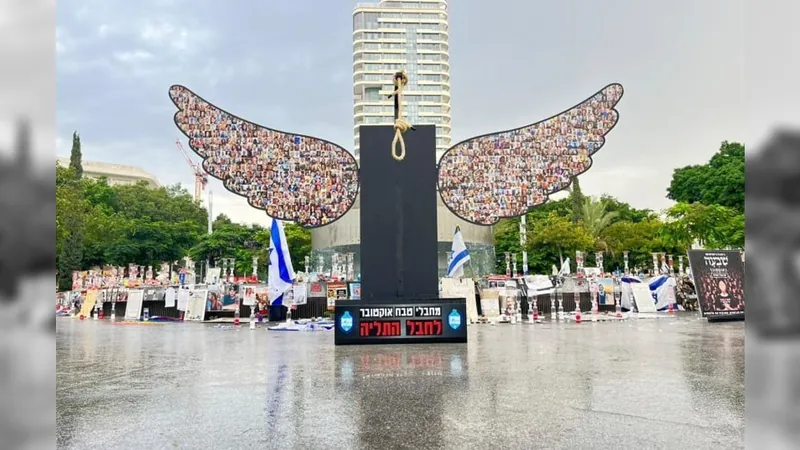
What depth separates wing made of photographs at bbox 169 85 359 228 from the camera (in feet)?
42.9

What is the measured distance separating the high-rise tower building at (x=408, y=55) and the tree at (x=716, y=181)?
72080 mm

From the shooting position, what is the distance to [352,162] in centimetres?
1416

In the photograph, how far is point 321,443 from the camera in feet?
13.6

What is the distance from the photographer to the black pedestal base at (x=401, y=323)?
11.2 meters

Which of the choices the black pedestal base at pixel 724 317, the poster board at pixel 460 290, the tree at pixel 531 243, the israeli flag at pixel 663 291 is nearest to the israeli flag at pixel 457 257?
the poster board at pixel 460 290

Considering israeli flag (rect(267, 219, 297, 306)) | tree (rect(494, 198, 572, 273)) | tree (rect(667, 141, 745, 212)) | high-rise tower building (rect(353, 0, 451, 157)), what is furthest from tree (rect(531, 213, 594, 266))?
high-rise tower building (rect(353, 0, 451, 157))

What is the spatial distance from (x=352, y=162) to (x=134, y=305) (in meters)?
14.1

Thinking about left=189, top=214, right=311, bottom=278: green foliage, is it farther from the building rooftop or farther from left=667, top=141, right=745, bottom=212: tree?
the building rooftop

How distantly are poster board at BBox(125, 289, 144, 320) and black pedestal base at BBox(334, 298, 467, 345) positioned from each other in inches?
587

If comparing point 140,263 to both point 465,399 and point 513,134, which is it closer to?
point 513,134

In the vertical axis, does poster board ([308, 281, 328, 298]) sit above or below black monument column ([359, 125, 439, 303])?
below

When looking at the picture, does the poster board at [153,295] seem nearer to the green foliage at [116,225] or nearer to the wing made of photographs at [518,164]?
the green foliage at [116,225]

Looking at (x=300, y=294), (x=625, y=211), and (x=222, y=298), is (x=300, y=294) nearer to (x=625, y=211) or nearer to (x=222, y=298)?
(x=222, y=298)
